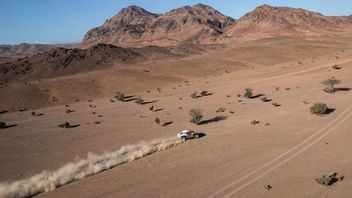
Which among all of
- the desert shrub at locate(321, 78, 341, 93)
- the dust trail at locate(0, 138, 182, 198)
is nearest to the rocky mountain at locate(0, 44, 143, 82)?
the desert shrub at locate(321, 78, 341, 93)

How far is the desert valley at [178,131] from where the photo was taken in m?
19.4

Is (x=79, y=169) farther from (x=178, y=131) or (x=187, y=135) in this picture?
(x=178, y=131)

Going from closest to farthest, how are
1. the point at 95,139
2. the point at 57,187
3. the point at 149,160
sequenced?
the point at 57,187, the point at 149,160, the point at 95,139

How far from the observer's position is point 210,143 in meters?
26.3

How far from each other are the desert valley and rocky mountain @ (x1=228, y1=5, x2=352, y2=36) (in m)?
77.9

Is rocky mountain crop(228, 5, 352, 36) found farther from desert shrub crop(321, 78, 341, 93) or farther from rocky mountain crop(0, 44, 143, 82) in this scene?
desert shrub crop(321, 78, 341, 93)

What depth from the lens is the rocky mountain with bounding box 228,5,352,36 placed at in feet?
475

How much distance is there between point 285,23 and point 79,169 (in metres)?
141

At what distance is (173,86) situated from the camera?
5900 cm

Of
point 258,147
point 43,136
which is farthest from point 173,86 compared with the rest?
point 258,147

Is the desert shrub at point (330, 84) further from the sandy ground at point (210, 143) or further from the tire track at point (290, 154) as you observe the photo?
the tire track at point (290, 154)

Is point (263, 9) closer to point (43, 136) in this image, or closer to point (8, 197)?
point (43, 136)

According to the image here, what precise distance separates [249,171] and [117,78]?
45.8m

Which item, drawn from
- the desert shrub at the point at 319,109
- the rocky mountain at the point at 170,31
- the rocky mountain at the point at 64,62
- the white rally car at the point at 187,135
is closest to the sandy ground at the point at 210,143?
the desert shrub at the point at 319,109
